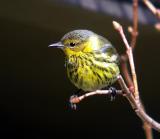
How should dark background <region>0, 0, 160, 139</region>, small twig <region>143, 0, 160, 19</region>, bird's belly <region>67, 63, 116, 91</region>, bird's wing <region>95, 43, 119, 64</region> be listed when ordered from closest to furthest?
1. small twig <region>143, 0, 160, 19</region>
2. bird's belly <region>67, 63, 116, 91</region>
3. bird's wing <region>95, 43, 119, 64</region>
4. dark background <region>0, 0, 160, 139</region>

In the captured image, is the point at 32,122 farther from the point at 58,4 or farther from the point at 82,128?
the point at 58,4

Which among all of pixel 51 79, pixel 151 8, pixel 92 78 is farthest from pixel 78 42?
pixel 51 79

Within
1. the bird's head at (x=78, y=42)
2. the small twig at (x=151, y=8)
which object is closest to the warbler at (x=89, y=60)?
the bird's head at (x=78, y=42)

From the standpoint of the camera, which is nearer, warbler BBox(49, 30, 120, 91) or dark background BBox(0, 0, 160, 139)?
warbler BBox(49, 30, 120, 91)

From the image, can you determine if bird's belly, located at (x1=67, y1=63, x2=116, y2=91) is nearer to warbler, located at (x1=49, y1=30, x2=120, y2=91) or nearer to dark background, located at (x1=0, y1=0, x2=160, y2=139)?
warbler, located at (x1=49, y1=30, x2=120, y2=91)

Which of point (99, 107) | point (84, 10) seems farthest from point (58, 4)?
point (99, 107)

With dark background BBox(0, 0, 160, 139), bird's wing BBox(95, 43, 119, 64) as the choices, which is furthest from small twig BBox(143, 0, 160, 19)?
dark background BBox(0, 0, 160, 139)
